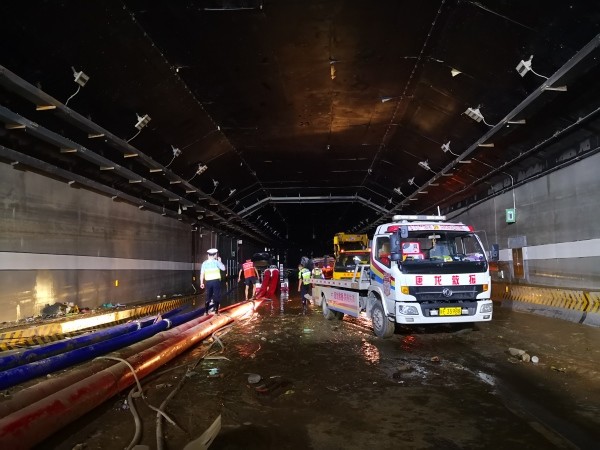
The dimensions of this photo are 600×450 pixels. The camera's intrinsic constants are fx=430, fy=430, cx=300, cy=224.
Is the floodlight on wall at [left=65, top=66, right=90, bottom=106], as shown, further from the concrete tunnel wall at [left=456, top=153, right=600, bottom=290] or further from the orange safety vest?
the concrete tunnel wall at [left=456, top=153, right=600, bottom=290]

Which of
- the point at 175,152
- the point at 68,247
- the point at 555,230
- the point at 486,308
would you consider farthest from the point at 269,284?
the point at 486,308

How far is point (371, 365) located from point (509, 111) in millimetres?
7685

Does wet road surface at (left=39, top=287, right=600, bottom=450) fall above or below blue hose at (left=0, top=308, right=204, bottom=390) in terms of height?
below

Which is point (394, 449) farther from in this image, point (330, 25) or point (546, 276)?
point (546, 276)

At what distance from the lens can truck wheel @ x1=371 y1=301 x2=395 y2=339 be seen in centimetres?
893

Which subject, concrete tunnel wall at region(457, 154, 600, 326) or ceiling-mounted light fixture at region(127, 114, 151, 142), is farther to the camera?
ceiling-mounted light fixture at region(127, 114, 151, 142)

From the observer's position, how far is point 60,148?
1004 centimetres

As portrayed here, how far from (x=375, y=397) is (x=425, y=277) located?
12.1 feet

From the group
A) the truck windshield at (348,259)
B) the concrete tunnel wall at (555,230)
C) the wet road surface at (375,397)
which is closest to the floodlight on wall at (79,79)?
the wet road surface at (375,397)

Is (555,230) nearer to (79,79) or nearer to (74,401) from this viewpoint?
(74,401)

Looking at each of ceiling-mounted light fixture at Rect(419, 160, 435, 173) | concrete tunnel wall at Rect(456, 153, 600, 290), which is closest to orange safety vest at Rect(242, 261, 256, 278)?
ceiling-mounted light fixture at Rect(419, 160, 435, 173)

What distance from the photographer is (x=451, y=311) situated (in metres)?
8.44

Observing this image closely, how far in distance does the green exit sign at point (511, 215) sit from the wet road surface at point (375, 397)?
6.13m

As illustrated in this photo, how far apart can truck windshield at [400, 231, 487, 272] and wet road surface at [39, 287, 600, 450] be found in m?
1.57
